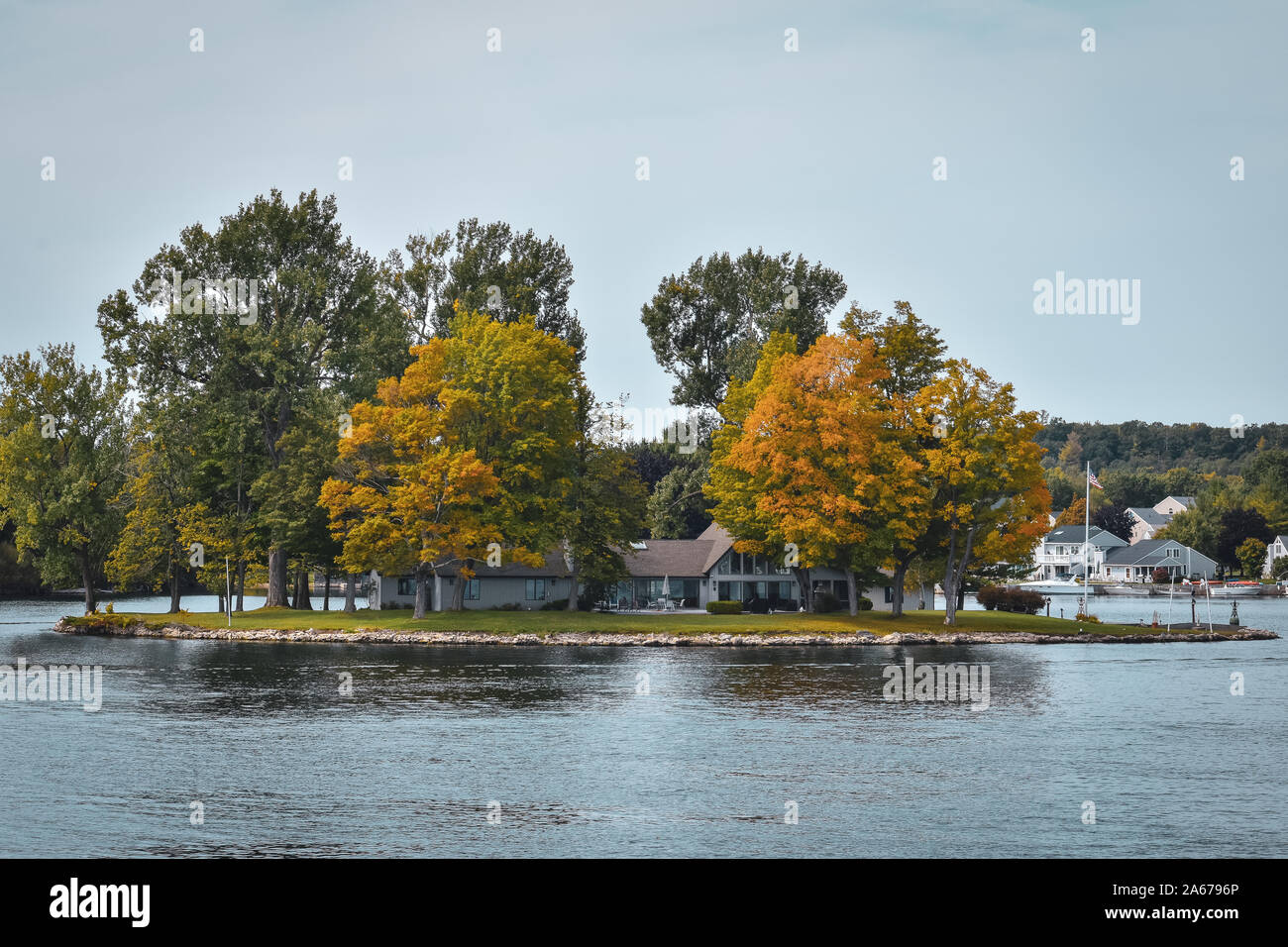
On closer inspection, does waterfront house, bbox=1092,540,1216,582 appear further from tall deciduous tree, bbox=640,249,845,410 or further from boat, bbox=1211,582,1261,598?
tall deciduous tree, bbox=640,249,845,410

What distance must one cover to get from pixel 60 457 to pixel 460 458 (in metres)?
35.4

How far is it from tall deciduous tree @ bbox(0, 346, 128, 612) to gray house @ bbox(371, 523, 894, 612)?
21.5 metres

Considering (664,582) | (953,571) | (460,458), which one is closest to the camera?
(460,458)

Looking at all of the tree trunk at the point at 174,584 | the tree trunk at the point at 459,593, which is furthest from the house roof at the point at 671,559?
the tree trunk at the point at 174,584

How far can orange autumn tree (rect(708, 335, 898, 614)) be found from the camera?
8012 cm

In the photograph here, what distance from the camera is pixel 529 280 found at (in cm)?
9569

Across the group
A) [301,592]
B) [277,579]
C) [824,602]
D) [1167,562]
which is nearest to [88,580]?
[301,592]

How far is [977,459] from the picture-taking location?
7931cm

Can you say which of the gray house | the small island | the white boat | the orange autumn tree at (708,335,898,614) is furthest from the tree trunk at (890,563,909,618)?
the white boat

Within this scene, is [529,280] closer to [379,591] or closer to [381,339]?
[381,339]

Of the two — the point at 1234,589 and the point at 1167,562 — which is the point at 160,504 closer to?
the point at 1234,589
